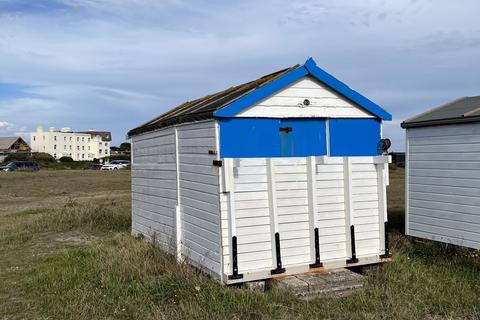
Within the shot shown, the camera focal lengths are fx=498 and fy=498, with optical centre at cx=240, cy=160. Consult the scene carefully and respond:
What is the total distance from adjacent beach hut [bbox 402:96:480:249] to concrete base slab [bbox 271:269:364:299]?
10.9 feet

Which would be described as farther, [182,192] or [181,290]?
[182,192]

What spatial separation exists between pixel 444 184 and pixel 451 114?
134 centimetres

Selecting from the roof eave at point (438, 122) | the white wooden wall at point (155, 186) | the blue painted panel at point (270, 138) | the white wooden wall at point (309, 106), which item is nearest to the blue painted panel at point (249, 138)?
the blue painted panel at point (270, 138)

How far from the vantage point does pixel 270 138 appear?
23.3 ft

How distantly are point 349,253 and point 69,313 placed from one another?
3.93 m

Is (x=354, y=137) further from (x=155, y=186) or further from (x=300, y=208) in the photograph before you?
(x=155, y=186)

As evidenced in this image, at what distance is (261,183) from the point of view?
679cm

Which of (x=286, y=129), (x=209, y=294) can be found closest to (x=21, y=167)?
(x=286, y=129)

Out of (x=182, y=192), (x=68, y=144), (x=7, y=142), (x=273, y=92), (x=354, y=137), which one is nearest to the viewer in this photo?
(x=273, y=92)

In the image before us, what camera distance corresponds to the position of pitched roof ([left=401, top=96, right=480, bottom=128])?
29.2 ft

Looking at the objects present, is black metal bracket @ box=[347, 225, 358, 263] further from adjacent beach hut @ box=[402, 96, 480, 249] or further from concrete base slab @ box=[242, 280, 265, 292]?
adjacent beach hut @ box=[402, 96, 480, 249]

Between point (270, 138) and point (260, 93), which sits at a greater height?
point (260, 93)

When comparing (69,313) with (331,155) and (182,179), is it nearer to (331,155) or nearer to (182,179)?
(182,179)

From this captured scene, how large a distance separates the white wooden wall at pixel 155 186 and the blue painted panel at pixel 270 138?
5.58 feet
